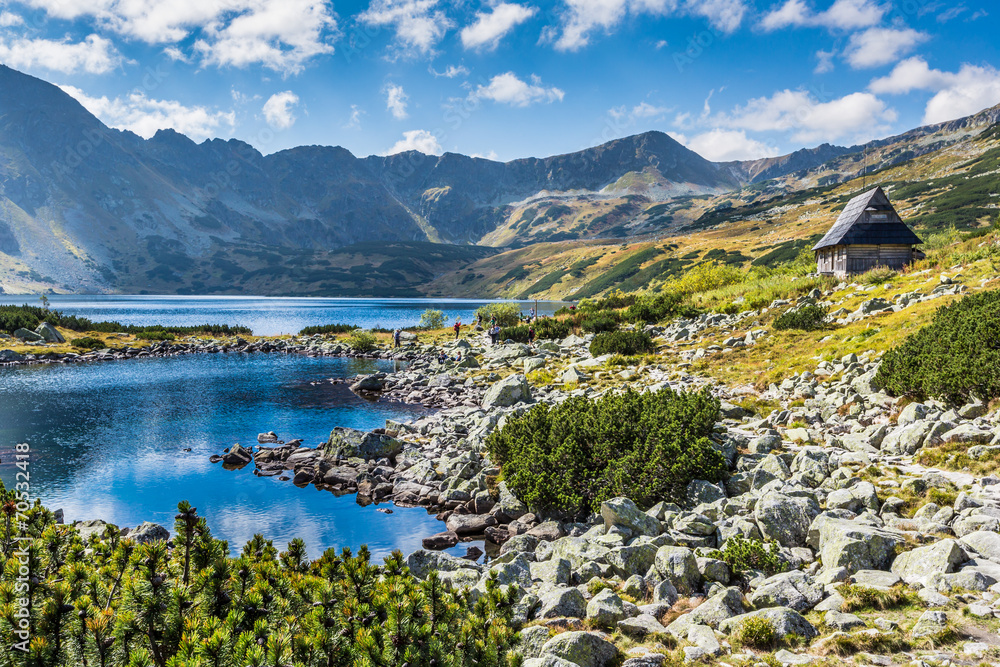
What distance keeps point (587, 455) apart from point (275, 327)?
9066 cm

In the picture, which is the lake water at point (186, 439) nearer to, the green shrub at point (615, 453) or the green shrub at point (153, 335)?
the green shrub at point (615, 453)

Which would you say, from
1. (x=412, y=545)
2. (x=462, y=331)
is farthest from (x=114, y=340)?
(x=412, y=545)

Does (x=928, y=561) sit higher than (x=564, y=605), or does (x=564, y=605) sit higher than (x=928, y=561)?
(x=928, y=561)

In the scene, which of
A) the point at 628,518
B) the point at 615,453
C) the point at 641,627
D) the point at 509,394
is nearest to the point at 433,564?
the point at 628,518

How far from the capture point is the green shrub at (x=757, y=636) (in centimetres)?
656

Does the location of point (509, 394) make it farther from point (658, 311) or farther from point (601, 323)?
point (658, 311)

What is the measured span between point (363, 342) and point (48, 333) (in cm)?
3527

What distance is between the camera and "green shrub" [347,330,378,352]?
6069 centimetres

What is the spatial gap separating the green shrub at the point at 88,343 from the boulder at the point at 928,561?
70.9 m

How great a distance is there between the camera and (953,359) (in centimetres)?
1348

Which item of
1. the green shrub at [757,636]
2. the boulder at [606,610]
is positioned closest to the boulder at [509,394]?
the boulder at [606,610]

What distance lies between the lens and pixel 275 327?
309 ft

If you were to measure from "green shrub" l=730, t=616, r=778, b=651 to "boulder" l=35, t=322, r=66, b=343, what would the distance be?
73.9 meters

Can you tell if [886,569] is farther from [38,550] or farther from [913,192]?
[913,192]
